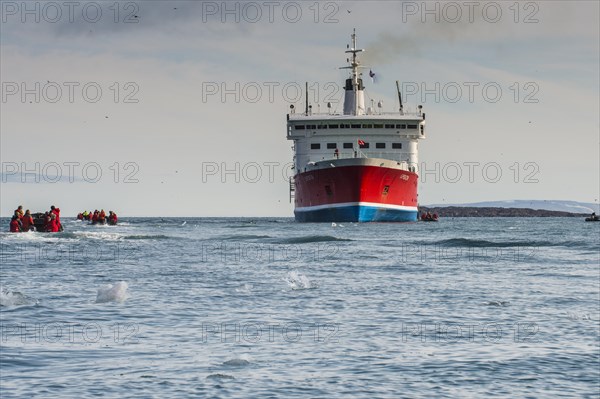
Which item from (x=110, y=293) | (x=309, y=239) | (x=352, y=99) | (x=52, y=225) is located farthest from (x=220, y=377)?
(x=352, y=99)

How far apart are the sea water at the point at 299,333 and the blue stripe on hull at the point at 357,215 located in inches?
1733

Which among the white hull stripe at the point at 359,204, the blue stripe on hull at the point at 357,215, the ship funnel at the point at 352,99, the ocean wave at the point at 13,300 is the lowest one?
the ocean wave at the point at 13,300

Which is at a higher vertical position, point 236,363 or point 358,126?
point 358,126

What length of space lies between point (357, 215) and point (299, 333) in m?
56.1

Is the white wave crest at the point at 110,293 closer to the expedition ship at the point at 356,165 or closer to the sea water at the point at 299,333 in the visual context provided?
the sea water at the point at 299,333

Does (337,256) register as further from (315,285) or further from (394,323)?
(394,323)

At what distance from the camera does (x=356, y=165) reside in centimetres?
6706

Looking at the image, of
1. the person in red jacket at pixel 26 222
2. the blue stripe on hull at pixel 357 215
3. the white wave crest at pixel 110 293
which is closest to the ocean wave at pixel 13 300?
the white wave crest at pixel 110 293

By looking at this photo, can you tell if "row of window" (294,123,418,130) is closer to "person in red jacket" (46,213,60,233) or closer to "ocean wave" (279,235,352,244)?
"person in red jacket" (46,213,60,233)

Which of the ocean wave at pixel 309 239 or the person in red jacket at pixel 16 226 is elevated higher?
the person in red jacket at pixel 16 226

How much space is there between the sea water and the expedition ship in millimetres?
44169

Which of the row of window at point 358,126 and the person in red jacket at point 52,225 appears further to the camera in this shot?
the row of window at point 358,126

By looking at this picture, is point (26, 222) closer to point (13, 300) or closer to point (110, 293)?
point (110, 293)

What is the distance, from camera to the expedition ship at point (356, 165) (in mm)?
68000
